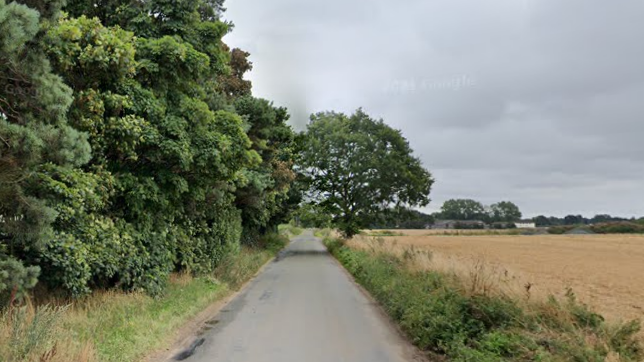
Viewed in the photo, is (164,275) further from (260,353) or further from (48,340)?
(48,340)

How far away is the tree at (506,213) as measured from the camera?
162750mm

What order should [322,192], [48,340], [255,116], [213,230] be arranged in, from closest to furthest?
1. [48,340]
2. [213,230]
3. [255,116]
4. [322,192]

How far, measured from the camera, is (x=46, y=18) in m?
6.68

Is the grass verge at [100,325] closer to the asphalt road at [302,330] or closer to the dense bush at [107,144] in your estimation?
the dense bush at [107,144]

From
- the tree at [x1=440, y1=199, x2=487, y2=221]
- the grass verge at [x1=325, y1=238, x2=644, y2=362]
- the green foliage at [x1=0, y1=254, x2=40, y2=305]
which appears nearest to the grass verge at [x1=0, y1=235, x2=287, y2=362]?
the green foliage at [x1=0, y1=254, x2=40, y2=305]

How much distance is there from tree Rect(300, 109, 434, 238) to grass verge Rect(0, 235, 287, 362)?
25346 mm

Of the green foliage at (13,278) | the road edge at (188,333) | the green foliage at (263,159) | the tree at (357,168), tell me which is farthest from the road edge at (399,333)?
the tree at (357,168)

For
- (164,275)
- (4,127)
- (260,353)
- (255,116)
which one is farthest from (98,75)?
(255,116)

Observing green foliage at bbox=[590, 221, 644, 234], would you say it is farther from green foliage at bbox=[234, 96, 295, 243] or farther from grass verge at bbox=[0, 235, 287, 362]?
grass verge at bbox=[0, 235, 287, 362]

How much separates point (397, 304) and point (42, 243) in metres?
7.16

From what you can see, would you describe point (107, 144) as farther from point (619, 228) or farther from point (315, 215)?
point (619, 228)

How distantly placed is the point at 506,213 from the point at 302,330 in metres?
170

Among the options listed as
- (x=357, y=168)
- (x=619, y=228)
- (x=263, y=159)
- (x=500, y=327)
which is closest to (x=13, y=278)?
(x=500, y=327)

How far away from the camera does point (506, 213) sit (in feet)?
536
